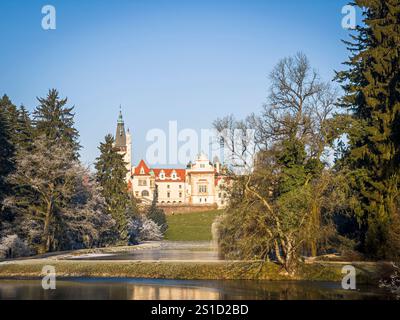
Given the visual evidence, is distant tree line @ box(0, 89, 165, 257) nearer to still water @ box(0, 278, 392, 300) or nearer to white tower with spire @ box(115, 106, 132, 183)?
still water @ box(0, 278, 392, 300)

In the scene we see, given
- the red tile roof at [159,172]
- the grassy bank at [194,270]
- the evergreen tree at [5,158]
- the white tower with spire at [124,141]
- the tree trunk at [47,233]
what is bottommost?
the grassy bank at [194,270]

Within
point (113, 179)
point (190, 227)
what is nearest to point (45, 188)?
point (113, 179)

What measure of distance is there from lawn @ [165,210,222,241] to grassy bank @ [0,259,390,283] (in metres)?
42.4

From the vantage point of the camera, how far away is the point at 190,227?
268 ft

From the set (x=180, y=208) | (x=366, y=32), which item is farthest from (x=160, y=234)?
(x=366, y=32)

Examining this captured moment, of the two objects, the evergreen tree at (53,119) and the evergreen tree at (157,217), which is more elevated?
the evergreen tree at (53,119)

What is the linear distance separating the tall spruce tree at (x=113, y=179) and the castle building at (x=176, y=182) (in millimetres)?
56837

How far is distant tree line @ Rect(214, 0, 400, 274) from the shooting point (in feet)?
86.7

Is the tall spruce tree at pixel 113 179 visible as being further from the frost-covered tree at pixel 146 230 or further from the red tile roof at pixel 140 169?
the red tile roof at pixel 140 169

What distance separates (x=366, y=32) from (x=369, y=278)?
14696mm

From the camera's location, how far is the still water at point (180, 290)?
20656 mm

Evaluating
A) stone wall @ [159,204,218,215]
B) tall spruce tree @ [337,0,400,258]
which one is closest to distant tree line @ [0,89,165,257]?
tall spruce tree @ [337,0,400,258]

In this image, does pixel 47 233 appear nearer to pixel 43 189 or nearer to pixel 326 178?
pixel 43 189

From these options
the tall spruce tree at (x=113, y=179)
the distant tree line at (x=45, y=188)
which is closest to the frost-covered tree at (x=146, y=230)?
the tall spruce tree at (x=113, y=179)
